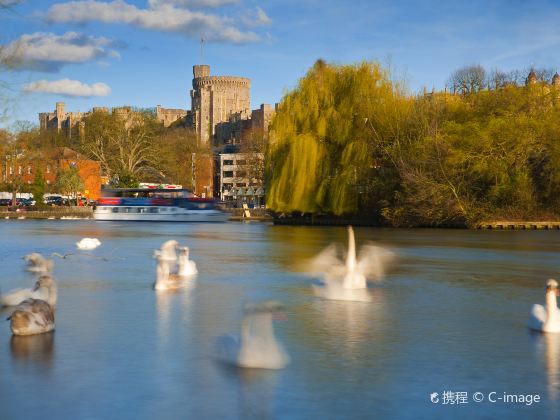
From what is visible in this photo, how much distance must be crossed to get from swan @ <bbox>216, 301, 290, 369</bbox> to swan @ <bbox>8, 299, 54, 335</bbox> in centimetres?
411

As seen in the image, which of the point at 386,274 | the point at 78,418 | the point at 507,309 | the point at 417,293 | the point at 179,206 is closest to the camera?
the point at 78,418

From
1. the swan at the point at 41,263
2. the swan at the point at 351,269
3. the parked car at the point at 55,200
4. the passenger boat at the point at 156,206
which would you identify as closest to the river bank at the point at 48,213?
the passenger boat at the point at 156,206

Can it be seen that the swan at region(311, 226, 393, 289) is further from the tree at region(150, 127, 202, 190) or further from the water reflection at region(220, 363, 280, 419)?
the tree at region(150, 127, 202, 190)

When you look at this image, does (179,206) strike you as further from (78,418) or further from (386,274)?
(78,418)

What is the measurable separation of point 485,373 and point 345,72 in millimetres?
59724

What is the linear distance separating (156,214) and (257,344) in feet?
263

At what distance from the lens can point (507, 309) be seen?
19.1 m

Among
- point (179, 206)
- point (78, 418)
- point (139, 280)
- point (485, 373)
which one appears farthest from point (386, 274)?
point (179, 206)

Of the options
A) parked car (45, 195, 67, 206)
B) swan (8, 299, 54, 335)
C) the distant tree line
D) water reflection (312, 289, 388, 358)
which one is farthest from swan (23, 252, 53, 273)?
parked car (45, 195, 67, 206)

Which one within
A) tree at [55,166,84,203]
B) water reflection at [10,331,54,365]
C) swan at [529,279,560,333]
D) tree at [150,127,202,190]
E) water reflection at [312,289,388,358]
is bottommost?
water reflection at [312,289,388,358]

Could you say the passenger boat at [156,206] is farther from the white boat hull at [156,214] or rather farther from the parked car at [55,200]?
the parked car at [55,200]

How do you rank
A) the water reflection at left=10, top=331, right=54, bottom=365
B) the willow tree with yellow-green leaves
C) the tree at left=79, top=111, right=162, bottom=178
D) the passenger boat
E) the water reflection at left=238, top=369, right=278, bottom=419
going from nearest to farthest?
the water reflection at left=238, top=369, right=278, bottom=419 < the water reflection at left=10, top=331, right=54, bottom=365 < the willow tree with yellow-green leaves < the passenger boat < the tree at left=79, top=111, right=162, bottom=178

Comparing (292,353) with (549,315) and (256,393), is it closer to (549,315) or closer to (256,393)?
(256,393)

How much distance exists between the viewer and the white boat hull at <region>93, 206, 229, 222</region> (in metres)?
89.6
